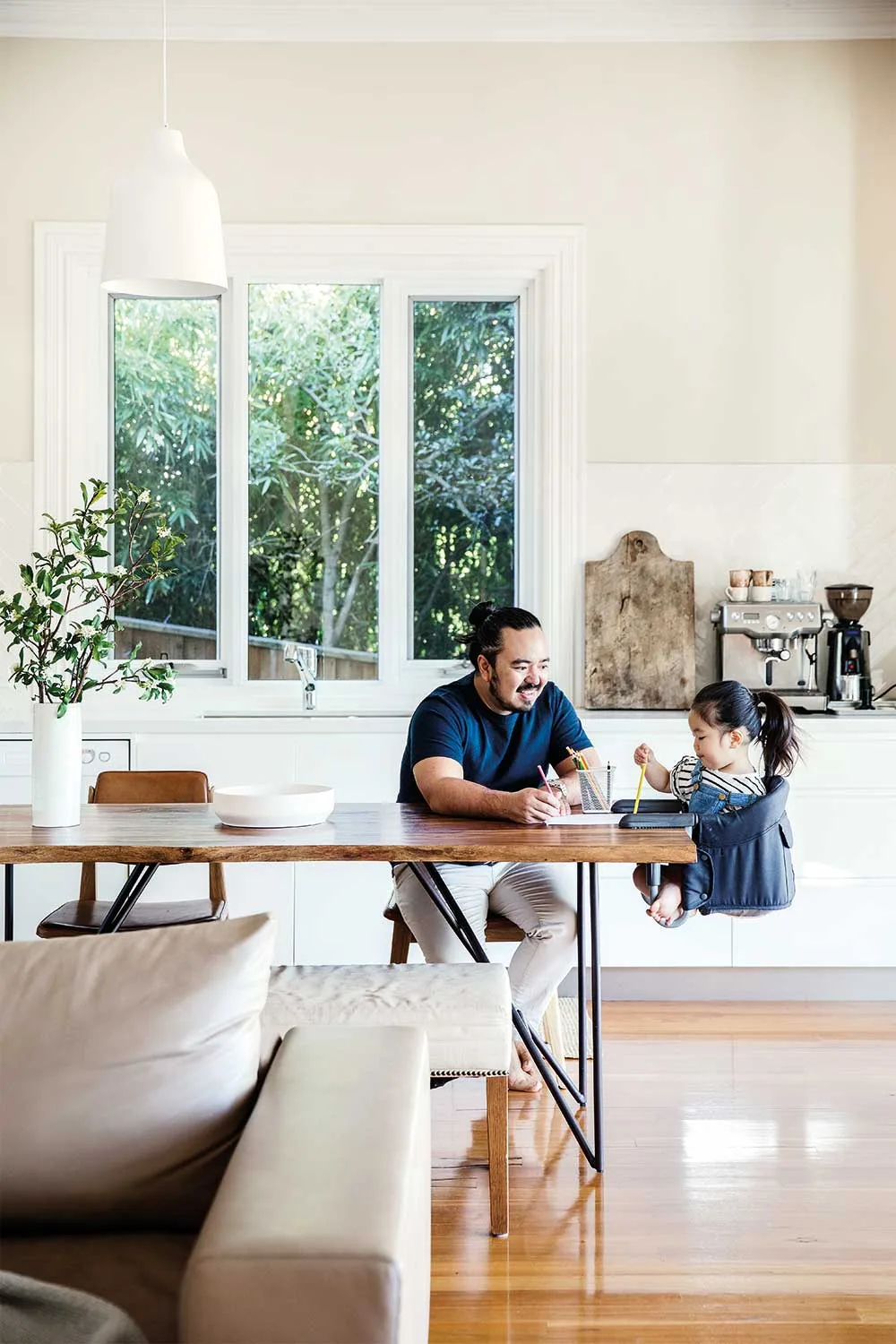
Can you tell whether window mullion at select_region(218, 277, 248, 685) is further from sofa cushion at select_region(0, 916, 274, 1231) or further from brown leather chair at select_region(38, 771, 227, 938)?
sofa cushion at select_region(0, 916, 274, 1231)

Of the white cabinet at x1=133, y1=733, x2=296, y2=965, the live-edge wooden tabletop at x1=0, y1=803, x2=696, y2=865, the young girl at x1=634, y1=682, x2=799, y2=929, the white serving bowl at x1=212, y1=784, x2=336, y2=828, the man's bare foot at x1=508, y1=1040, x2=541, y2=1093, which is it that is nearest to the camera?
the live-edge wooden tabletop at x1=0, y1=803, x2=696, y2=865

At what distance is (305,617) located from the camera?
4.69m

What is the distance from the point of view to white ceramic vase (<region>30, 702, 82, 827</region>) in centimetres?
275

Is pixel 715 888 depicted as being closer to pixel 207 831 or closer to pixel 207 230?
pixel 207 831

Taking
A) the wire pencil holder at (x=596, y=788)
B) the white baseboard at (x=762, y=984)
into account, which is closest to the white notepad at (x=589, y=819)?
the wire pencil holder at (x=596, y=788)

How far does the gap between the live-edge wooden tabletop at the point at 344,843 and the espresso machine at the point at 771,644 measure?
1.81 m

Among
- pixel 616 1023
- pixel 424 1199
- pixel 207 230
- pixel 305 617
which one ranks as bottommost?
pixel 616 1023

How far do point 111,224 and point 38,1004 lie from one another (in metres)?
1.64

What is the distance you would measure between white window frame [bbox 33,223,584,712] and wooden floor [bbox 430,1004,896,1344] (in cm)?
161

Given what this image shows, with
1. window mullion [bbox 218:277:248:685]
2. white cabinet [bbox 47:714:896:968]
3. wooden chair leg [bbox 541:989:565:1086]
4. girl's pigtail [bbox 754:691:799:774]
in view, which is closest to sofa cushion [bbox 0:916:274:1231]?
girl's pigtail [bbox 754:691:799:774]

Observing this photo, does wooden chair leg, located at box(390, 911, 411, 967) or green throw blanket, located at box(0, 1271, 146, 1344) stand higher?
green throw blanket, located at box(0, 1271, 146, 1344)

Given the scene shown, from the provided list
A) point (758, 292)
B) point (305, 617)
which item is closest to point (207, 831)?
point (305, 617)

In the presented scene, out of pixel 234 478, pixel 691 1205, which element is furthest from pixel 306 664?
pixel 691 1205

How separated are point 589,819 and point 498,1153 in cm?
75
